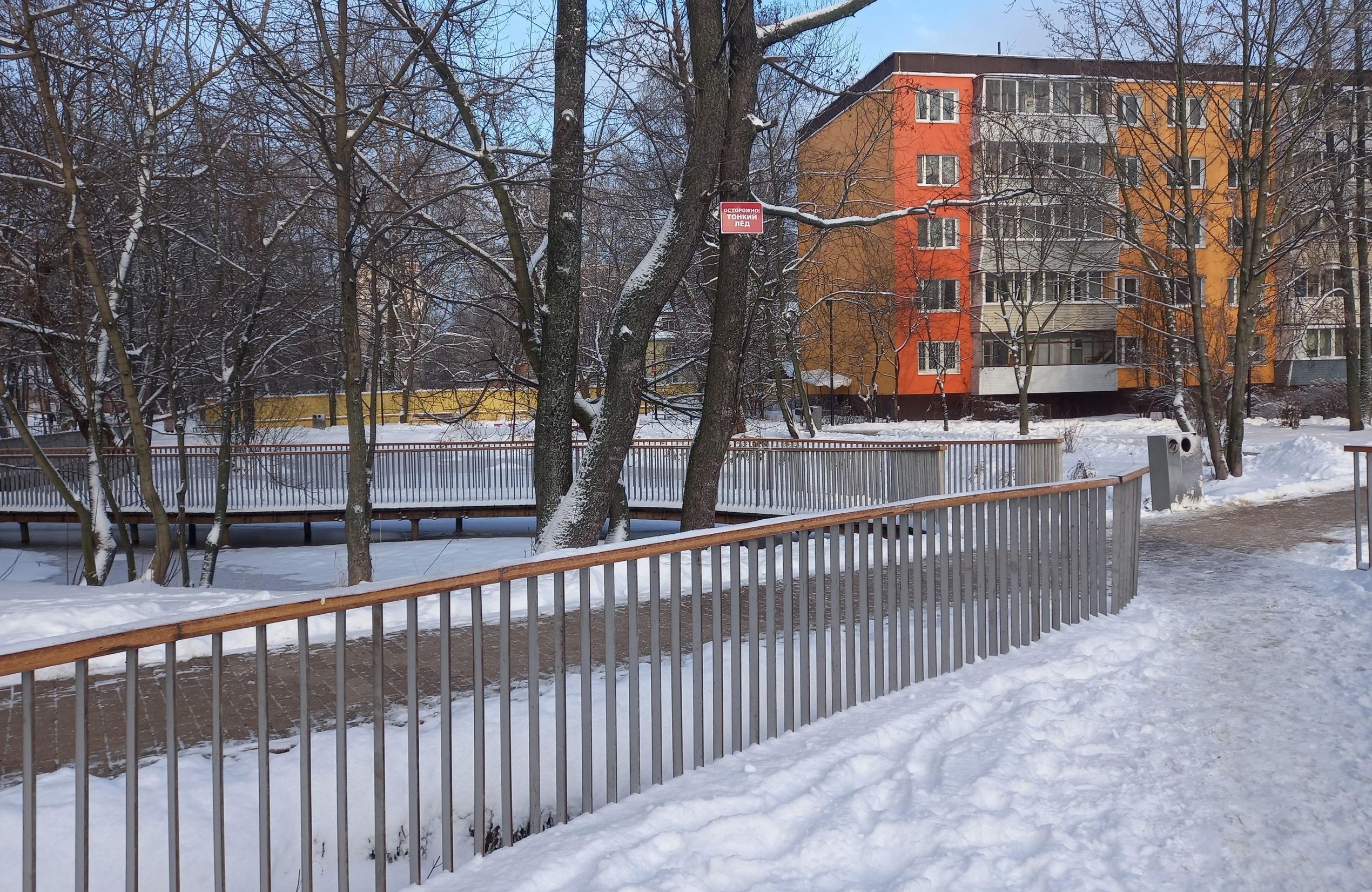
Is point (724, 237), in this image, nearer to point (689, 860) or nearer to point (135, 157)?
point (135, 157)

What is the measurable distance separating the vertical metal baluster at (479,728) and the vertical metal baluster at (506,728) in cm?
7

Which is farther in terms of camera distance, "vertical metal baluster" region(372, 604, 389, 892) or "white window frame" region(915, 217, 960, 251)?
"white window frame" region(915, 217, 960, 251)

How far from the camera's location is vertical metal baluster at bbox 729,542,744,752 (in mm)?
5062

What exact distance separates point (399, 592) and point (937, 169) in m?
45.4

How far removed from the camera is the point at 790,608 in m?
5.29

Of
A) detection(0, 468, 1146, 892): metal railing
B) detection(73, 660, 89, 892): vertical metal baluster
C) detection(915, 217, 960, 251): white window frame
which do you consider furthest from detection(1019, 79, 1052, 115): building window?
detection(73, 660, 89, 892): vertical metal baluster

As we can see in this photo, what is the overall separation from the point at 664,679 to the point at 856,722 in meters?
1.03

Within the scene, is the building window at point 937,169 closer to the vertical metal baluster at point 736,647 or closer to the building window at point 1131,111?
the building window at point 1131,111

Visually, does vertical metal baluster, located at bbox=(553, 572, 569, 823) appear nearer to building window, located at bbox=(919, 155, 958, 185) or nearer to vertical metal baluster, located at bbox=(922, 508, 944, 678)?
vertical metal baluster, located at bbox=(922, 508, 944, 678)

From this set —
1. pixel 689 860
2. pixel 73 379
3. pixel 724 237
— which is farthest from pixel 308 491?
pixel 689 860

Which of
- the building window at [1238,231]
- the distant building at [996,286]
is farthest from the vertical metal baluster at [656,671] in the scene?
the distant building at [996,286]

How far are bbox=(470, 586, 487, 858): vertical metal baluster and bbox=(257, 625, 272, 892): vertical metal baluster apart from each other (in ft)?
2.41

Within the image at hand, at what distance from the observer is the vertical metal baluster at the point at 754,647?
202 inches

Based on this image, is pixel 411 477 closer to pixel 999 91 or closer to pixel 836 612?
pixel 836 612
